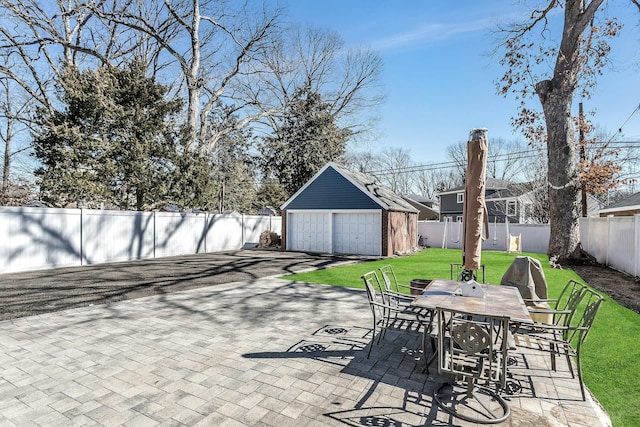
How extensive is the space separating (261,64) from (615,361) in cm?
2530

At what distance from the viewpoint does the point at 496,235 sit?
20.8m

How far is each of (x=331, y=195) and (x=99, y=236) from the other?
33.6 feet

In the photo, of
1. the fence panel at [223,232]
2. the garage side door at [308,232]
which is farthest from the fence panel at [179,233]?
the garage side door at [308,232]

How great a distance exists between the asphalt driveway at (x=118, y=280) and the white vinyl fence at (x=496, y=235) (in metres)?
10.6

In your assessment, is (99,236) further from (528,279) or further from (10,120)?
(10,120)

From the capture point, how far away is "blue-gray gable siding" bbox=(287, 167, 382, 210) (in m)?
17.1

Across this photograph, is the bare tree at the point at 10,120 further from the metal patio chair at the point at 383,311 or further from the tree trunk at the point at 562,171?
the tree trunk at the point at 562,171

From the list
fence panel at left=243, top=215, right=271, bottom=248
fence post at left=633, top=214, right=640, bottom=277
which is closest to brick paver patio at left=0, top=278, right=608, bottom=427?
fence post at left=633, top=214, right=640, bottom=277

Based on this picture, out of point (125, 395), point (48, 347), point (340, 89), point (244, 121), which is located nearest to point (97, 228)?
point (48, 347)

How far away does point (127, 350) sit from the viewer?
14.7 ft

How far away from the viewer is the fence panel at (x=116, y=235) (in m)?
12.9

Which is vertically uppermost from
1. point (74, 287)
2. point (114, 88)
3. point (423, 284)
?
point (114, 88)

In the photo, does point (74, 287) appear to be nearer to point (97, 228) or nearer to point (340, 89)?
point (97, 228)

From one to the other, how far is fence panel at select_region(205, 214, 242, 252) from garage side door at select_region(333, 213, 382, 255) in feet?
19.2
